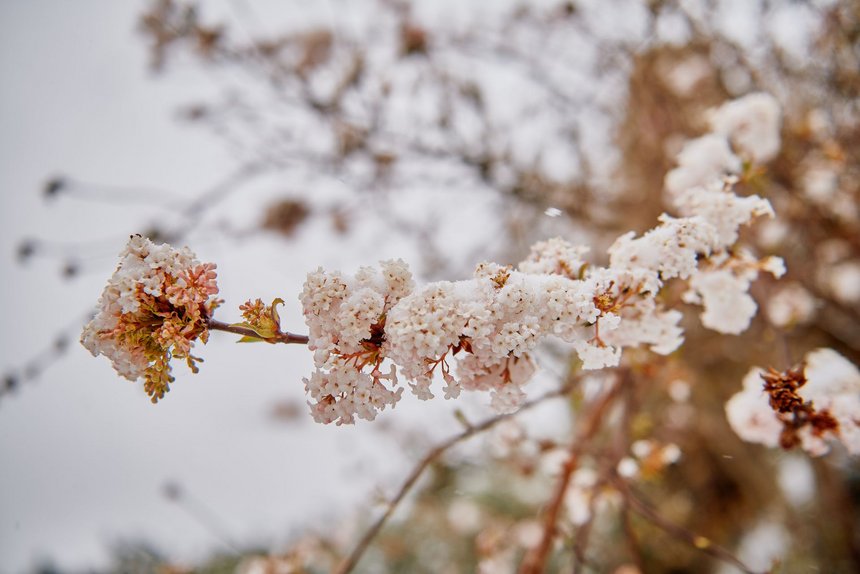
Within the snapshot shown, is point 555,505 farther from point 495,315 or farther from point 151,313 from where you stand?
point 151,313

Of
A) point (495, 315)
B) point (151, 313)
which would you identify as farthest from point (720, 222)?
point (151, 313)

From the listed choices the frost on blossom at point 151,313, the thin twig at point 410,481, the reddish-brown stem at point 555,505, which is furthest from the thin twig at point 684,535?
the frost on blossom at point 151,313

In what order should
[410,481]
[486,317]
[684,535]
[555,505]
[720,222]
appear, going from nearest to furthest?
1. [486,317]
2. [720,222]
3. [410,481]
4. [684,535]
5. [555,505]

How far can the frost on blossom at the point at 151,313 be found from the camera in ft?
4.45

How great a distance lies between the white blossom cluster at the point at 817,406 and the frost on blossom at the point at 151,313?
1735 millimetres

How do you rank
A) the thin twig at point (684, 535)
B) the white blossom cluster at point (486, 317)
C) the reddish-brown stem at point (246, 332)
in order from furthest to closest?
the thin twig at point (684, 535)
the reddish-brown stem at point (246, 332)
the white blossom cluster at point (486, 317)

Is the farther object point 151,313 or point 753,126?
point 753,126

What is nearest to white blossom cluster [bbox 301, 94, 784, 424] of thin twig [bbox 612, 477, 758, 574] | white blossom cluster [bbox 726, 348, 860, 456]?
white blossom cluster [bbox 726, 348, 860, 456]

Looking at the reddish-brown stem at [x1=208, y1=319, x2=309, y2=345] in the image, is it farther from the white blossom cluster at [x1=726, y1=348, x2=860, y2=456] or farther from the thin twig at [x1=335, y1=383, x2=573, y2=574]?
the white blossom cluster at [x1=726, y1=348, x2=860, y2=456]

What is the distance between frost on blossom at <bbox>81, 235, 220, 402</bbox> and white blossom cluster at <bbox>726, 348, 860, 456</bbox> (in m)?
1.74

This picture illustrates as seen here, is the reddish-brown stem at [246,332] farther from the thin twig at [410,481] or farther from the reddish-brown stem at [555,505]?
the reddish-brown stem at [555,505]

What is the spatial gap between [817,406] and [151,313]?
6.97ft

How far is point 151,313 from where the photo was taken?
1.39m

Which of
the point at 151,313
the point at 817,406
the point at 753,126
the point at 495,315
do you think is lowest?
the point at 151,313
